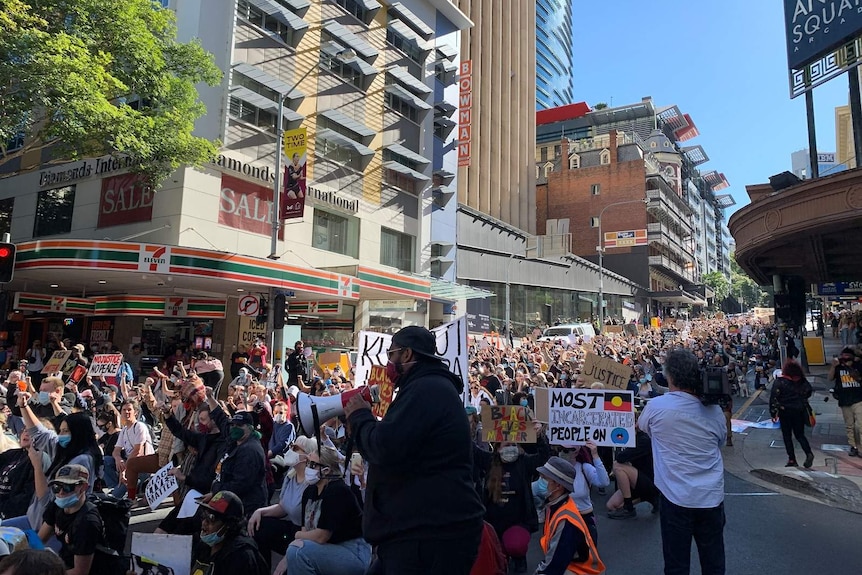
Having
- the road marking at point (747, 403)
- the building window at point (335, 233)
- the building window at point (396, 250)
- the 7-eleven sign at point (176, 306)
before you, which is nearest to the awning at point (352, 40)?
the building window at point (335, 233)

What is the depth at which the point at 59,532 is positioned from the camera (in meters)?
4.10

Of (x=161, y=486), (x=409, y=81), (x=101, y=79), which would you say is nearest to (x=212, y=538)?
(x=161, y=486)

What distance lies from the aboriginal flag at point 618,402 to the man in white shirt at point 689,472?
85.2 inches

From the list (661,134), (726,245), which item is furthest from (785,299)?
(726,245)

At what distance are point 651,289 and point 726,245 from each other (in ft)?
279

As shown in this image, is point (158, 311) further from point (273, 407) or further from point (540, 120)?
point (540, 120)

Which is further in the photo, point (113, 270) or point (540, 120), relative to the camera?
point (540, 120)

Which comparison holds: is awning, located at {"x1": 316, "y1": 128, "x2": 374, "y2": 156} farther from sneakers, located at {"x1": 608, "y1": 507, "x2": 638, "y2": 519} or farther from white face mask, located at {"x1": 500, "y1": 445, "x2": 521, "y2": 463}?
white face mask, located at {"x1": 500, "y1": 445, "x2": 521, "y2": 463}

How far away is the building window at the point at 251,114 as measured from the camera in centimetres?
2091

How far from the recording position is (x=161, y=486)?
20.0 feet

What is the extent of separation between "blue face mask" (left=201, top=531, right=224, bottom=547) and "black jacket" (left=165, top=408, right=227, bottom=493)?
1559 millimetres

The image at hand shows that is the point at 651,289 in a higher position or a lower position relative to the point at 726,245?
lower

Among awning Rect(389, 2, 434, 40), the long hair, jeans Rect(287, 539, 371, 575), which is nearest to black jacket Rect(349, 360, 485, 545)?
jeans Rect(287, 539, 371, 575)

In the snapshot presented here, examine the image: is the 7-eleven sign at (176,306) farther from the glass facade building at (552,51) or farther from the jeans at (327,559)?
the glass facade building at (552,51)
